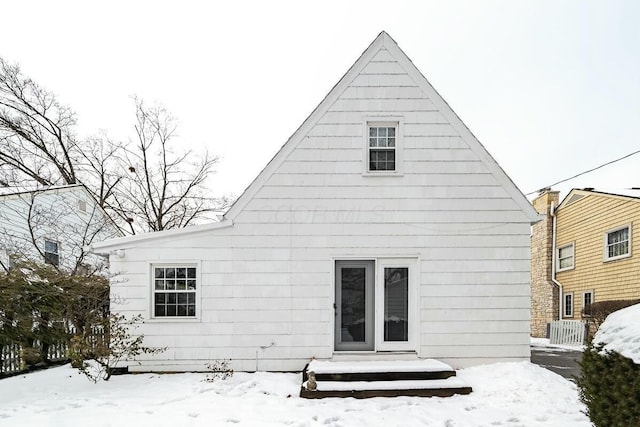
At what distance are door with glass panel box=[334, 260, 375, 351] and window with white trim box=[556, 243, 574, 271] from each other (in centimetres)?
1342

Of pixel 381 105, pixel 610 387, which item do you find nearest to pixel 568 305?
pixel 381 105

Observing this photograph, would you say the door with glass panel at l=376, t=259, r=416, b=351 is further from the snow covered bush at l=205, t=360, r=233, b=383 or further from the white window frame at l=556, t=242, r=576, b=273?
the white window frame at l=556, t=242, r=576, b=273

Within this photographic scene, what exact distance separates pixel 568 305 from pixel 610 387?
16.3 meters

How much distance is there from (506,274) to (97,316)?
8681 millimetres

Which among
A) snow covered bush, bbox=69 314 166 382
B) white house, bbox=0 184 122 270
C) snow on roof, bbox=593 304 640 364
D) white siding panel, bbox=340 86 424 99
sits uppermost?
white siding panel, bbox=340 86 424 99

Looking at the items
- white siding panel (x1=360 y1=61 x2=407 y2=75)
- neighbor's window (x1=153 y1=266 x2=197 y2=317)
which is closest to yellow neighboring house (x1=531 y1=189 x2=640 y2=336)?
white siding panel (x1=360 y1=61 x2=407 y2=75)

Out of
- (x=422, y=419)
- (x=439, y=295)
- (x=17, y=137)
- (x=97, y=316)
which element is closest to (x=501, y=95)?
(x=439, y=295)

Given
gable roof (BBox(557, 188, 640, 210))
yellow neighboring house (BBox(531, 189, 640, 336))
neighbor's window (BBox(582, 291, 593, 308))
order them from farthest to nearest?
neighbor's window (BBox(582, 291, 593, 308)) → yellow neighboring house (BBox(531, 189, 640, 336)) → gable roof (BBox(557, 188, 640, 210))

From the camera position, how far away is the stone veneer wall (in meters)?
17.2

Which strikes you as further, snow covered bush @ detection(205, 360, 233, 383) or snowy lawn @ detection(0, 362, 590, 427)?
snow covered bush @ detection(205, 360, 233, 383)

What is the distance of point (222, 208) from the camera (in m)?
20.6

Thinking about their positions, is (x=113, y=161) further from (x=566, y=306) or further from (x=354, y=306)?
(x=566, y=306)

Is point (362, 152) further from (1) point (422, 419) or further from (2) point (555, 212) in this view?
(2) point (555, 212)

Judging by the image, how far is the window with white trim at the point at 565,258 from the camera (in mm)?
16344
